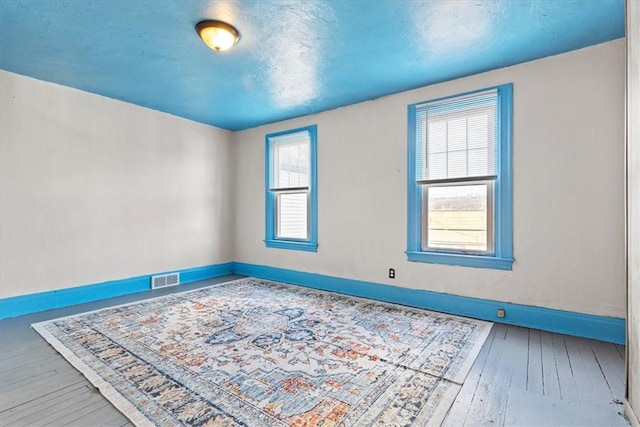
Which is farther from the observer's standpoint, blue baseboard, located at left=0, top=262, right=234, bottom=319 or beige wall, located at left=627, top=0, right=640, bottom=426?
blue baseboard, located at left=0, top=262, right=234, bottom=319

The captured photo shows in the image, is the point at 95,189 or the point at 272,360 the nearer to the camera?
the point at 272,360

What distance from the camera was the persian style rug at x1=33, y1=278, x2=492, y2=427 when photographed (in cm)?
179

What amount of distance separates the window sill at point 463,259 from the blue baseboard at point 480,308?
0.36 meters

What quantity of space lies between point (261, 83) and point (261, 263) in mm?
2985

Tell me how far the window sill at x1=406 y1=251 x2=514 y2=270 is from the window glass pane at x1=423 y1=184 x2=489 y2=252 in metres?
0.11

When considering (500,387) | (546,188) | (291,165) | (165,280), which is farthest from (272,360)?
(291,165)

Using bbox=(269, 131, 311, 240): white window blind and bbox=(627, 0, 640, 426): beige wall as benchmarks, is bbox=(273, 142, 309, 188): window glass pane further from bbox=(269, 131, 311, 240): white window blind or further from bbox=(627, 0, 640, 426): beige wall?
bbox=(627, 0, 640, 426): beige wall

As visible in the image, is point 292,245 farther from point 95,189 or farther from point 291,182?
point 95,189

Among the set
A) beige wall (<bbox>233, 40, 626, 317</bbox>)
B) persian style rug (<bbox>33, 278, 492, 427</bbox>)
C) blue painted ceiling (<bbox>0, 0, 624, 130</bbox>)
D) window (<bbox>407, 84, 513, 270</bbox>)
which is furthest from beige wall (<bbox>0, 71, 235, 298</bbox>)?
window (<bbox>407, 84, 513, 270</bbox>)

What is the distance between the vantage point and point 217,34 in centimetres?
255

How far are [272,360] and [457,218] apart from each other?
98.4 inches

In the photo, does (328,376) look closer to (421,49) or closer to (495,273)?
(495,273)

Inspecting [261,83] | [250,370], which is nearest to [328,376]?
[250,370]

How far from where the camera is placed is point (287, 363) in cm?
236
